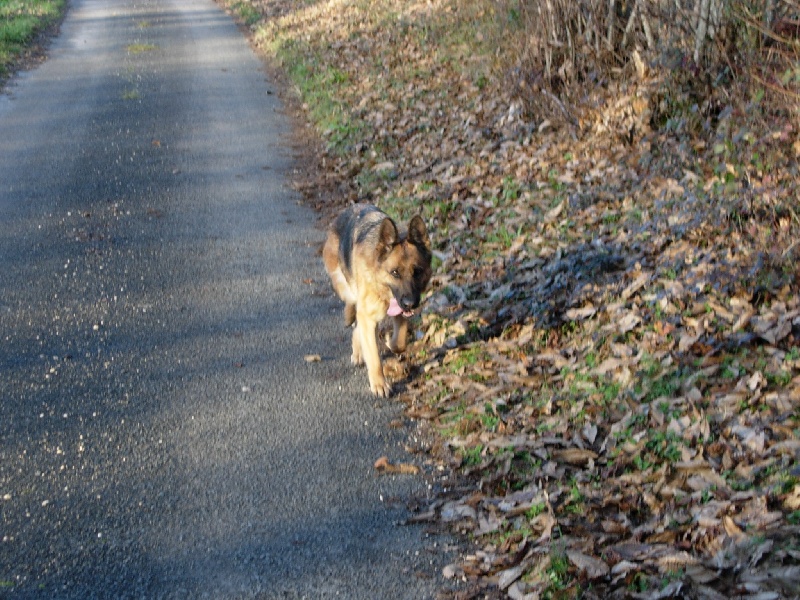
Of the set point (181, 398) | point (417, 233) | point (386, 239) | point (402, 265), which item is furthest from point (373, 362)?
point (181, 398)

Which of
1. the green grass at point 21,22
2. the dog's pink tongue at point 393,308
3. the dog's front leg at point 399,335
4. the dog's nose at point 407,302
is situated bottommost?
the dog's front leg at point 399,335

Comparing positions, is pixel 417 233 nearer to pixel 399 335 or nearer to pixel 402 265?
pixel 402 265

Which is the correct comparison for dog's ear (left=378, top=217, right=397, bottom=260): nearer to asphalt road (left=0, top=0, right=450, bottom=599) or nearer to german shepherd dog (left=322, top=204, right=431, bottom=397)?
german shepherd dog (left=322, top=204, right=431, bottom=397)

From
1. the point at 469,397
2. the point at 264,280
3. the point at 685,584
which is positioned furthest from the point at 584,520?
the point at 264,280

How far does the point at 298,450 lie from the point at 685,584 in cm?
293

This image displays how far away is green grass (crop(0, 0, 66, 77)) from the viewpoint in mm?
21469

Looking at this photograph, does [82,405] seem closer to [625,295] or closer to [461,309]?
[461,309]

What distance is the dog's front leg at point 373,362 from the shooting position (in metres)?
6.87

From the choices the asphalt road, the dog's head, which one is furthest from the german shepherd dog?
the asphalt road

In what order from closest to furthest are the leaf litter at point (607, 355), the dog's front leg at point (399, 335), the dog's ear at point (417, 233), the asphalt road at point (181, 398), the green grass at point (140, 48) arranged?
the leaf litter at point (607, 355), the asphalt road at point (181, 398), the dog's ear at point (417, 233), the dog's front leg at point (399, 335), the green grass at point (140, 48)

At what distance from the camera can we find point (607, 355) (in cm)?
653

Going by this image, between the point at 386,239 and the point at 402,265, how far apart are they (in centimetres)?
25

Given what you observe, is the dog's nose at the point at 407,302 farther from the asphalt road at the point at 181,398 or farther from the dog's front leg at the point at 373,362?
the asphalt road at the point at 181,398

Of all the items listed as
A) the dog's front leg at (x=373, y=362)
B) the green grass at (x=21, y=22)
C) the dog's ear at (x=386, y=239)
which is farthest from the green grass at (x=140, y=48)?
the dog's front leg at (x=373, y=362)
